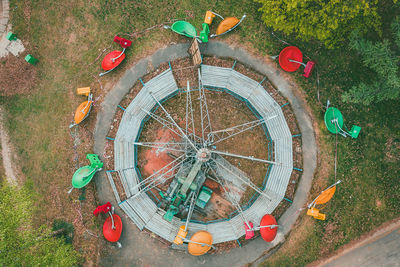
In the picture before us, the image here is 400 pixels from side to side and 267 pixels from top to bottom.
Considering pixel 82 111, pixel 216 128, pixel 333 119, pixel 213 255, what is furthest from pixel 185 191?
pixel 333 119

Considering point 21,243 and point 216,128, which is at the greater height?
point 21,243

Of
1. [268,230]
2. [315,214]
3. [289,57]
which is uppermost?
[289,57]

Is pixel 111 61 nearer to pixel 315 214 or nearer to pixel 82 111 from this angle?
pixel 82 111

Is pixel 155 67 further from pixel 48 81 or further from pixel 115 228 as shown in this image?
pixel 115 228

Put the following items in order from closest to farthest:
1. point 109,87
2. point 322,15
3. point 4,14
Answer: point 322,15 < point 109,87 < point 4,14

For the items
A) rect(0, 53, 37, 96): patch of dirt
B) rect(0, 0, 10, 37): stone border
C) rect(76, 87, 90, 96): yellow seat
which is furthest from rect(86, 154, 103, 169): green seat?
rect(0, 0, 10, 37): stone border

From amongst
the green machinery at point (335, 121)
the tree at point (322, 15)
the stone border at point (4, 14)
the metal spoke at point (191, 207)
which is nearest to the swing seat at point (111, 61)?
the stone border at point (4, 14)

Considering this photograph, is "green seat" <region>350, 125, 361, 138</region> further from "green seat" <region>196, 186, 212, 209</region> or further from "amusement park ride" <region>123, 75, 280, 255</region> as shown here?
"green seat" <region>196, 186, 212, 209</region>
